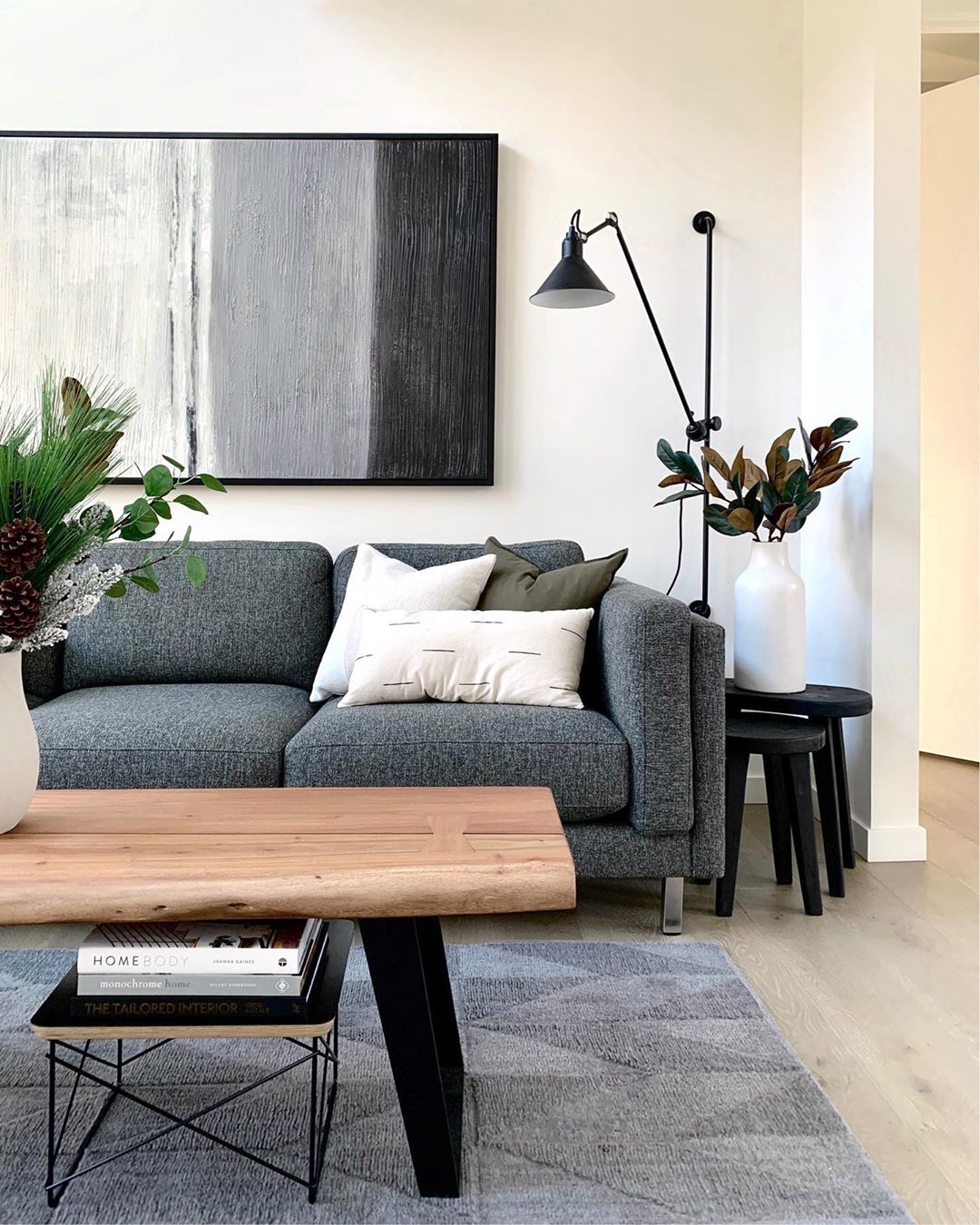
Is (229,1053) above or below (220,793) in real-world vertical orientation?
below

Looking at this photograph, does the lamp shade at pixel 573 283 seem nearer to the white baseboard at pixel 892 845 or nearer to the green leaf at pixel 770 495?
the green leaf at pixel 770 495

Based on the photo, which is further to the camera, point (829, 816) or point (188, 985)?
point (829, 816)

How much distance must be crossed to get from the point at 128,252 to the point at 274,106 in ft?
2.09

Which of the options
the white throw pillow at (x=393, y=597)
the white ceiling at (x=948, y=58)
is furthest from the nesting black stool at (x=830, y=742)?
the white ceiling at (x=948, y=58)

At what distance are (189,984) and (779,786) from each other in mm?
1558

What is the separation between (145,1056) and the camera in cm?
→ 153

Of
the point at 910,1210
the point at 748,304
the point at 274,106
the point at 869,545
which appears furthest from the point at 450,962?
the point at 274,106

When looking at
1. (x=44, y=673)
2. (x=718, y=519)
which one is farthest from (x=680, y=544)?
(x=44, y=673)

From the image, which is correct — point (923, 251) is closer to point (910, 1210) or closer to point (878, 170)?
point (878, 170)

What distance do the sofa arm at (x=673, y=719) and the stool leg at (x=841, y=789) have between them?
0.47 meters

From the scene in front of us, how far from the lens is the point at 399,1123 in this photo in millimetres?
1361

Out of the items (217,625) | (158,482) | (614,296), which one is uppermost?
(614,296)

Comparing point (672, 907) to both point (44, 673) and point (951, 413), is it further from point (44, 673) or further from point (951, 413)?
point (951, 413)

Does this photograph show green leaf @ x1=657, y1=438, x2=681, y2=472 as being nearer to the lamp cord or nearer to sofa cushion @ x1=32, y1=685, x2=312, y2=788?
the lamp cord
